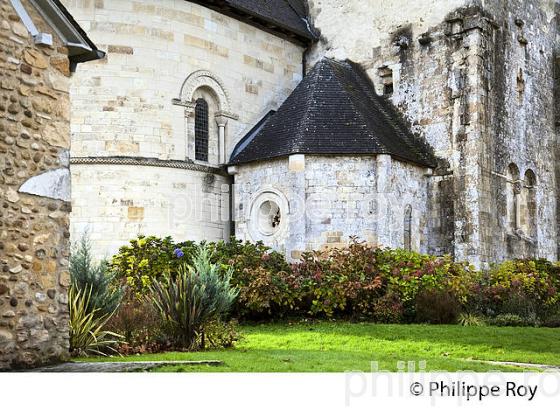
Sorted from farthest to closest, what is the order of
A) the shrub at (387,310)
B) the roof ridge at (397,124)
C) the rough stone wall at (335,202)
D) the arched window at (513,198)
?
1. the arched window at (513,198)
2. the roof ridge at (397,124)
3. the rough stone wall at (335,202)
4. the shrub at (387,310)

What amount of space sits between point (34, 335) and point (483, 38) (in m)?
17.6

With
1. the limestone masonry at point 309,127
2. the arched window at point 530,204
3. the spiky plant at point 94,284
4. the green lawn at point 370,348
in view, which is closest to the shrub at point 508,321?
the green lawn at point 370,348

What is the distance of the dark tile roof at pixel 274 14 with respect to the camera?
2489 cm

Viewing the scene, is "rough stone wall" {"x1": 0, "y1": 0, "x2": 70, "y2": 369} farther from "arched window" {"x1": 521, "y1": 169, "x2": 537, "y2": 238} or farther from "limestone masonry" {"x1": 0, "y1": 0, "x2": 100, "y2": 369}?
"arched window" {"x1": 521, "y1": 169, "x2": 537, "y2": 238}

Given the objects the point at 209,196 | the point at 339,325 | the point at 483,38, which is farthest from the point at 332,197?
the point at 483,38

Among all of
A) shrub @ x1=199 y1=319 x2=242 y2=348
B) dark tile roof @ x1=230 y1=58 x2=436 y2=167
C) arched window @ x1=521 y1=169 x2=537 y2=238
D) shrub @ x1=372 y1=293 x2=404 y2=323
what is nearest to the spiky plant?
shrub @ x1=199 y1=319 x2=242 y2=348

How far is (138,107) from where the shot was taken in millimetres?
22984

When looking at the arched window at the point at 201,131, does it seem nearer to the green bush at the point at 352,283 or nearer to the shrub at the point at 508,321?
the green bush at the point at 352,283

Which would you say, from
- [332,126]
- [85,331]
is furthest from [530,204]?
[85,331]

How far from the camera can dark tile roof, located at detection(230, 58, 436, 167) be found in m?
23.2

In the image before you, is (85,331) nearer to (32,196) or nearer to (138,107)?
(32,196)

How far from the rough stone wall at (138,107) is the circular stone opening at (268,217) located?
51.4 inches

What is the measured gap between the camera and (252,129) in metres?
25.9

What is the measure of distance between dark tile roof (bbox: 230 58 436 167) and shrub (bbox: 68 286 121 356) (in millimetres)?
10432
